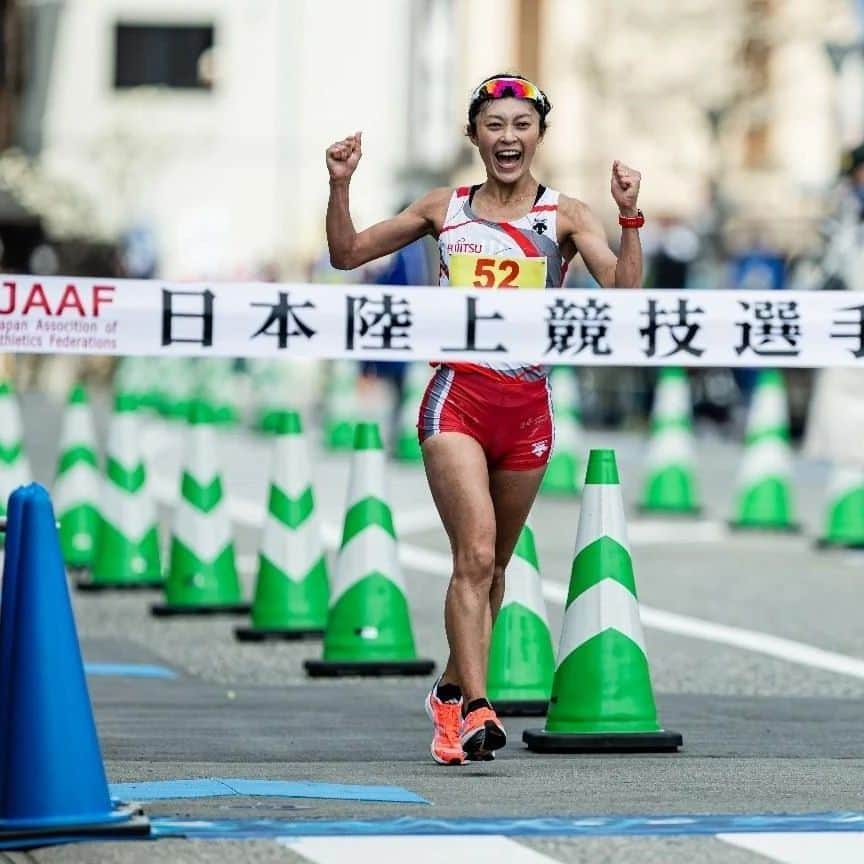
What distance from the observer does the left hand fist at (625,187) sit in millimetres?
8125

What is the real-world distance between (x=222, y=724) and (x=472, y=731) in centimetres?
136

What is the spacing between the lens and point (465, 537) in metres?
8.25

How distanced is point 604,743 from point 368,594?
255 cm

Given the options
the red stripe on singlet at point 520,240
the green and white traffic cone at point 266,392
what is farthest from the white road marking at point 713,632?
the green and white traffic cone at point 266,392

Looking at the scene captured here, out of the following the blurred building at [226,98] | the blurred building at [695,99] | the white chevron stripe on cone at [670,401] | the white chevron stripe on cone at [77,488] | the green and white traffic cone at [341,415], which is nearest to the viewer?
the white chevron stripe on cone at [77,488]

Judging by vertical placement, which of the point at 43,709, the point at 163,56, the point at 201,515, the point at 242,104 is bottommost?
the point at 43,709

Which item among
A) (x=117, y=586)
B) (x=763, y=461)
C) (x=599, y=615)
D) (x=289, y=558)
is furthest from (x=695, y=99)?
(x=599, y=615)

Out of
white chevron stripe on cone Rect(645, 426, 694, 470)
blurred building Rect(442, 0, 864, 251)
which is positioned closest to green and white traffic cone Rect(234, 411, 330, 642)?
white chevron stripe on cone Rect(645, 426, 694, 470)

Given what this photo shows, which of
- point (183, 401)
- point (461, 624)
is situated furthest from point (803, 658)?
point (183, 401)

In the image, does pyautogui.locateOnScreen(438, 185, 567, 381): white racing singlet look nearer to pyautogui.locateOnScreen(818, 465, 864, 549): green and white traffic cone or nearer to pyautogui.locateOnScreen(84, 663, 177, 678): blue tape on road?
pyautogui.locateOnScreen(84, 663, 177, 678): blue tape on road

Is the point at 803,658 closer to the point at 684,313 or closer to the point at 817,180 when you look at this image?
the point at 684,313

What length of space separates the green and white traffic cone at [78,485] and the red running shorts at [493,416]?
6.99 metres

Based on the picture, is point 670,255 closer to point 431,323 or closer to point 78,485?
point 78,485

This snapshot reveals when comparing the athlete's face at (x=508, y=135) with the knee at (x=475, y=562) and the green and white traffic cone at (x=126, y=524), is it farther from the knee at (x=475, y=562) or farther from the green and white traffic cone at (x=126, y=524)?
the green and white traffic cone at (x=126, y=524)
